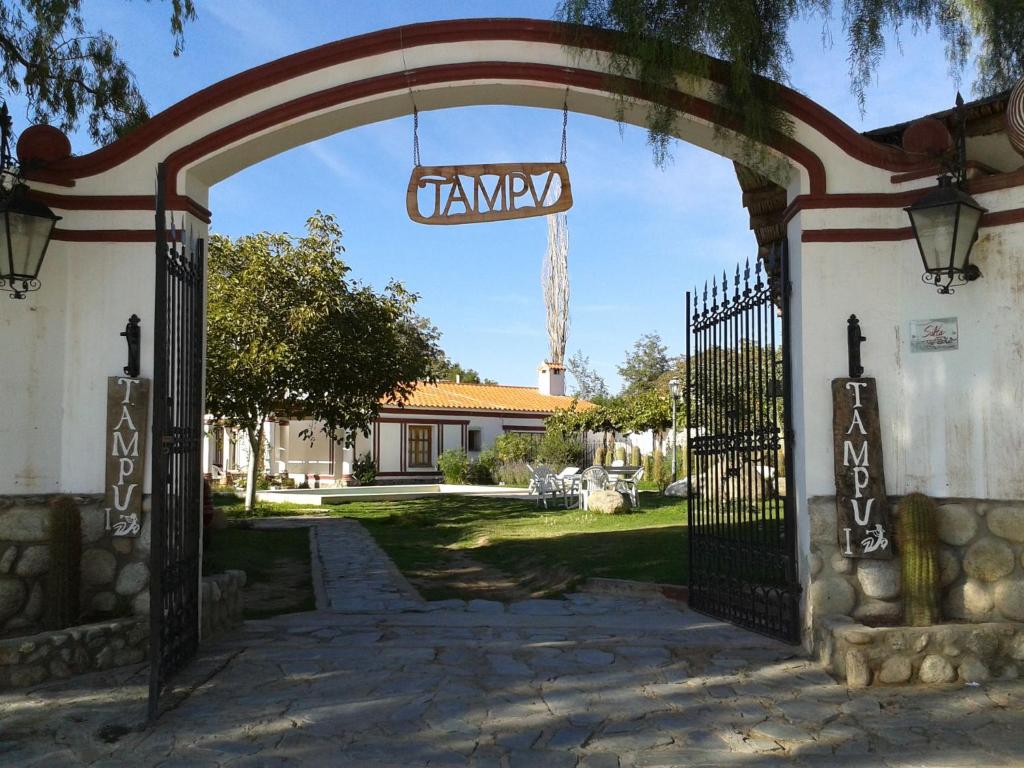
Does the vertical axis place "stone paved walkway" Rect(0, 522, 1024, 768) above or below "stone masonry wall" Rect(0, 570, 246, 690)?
below

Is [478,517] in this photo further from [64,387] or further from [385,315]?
[64,387]

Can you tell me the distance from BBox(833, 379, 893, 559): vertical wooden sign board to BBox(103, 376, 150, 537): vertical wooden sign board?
4.29m

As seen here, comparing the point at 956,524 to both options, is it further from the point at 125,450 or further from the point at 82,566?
the point at 82,566

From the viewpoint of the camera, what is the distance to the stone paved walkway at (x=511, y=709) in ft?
12.6

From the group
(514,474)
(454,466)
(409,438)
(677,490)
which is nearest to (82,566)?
(677,490)

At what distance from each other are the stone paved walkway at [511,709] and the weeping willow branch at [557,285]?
44.9m

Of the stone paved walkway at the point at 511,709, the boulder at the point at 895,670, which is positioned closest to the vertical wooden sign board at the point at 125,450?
the stone paved walkway at the point at 511,709

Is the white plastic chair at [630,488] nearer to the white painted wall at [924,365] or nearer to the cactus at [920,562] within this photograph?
the white painted wall at [924,365]

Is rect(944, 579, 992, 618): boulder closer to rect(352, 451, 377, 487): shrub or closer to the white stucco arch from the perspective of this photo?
the white stucco arch

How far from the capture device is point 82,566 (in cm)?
541

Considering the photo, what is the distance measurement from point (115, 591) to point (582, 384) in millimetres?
45323

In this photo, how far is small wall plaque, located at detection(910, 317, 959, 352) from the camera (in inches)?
210

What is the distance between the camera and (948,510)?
5.30 metres

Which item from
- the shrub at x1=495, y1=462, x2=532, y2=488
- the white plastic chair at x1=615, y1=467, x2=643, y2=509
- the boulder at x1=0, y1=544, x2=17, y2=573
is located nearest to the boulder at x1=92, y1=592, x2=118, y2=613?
the boulder at x1=0, y1=544, x2=17, y2=573
